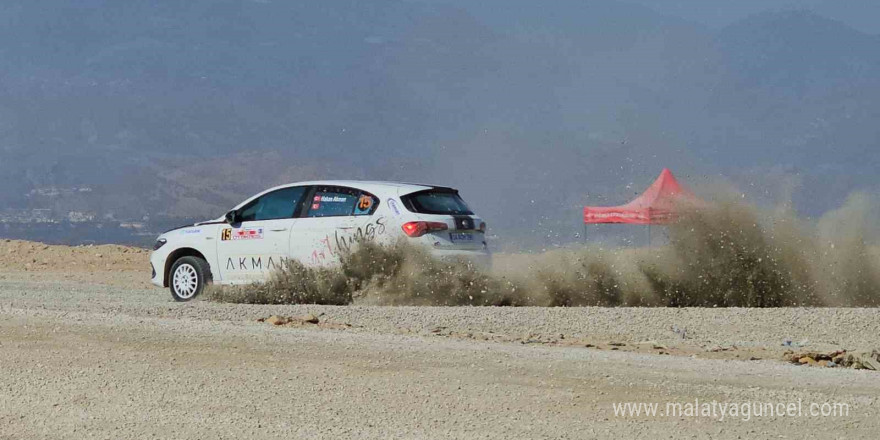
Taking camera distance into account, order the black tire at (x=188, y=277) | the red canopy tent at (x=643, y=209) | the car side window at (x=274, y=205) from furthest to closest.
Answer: the red canopy tent at (x=643, y=209)
the black tire at (x=188, y=277)
the car side window at (x=274, y=205)

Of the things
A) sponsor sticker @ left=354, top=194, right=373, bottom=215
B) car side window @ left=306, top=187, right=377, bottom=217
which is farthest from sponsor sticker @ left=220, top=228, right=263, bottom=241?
sponsor sticker @ left=354, top=194, right=373, bottom=215

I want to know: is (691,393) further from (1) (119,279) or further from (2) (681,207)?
(1) (119,279)

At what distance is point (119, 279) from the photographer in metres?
23.6

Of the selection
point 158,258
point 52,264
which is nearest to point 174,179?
point 52,264

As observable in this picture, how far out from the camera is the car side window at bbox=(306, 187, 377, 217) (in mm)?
15352

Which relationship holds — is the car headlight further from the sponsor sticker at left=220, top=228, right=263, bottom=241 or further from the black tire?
the sponsor sticker at left=220, top=228, right=263, bottom=241

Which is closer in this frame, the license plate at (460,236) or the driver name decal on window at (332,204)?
the license plate at (460,236)

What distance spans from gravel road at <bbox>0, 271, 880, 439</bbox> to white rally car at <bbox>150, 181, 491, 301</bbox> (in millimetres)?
2283

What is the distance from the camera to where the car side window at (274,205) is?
52.2 feet

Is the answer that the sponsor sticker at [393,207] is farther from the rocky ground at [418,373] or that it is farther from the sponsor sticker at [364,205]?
the rocky ground at [418,373]

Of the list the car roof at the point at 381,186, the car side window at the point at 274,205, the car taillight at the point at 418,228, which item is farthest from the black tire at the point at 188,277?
the car taillight at the point at 418,228

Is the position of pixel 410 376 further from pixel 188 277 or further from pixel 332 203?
pixel 188 277

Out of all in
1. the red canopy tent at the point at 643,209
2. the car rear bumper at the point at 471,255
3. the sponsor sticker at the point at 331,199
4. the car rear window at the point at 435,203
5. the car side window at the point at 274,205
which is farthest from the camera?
the red canopy tent at the point at 643,209

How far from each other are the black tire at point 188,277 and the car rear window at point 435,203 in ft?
9.82
